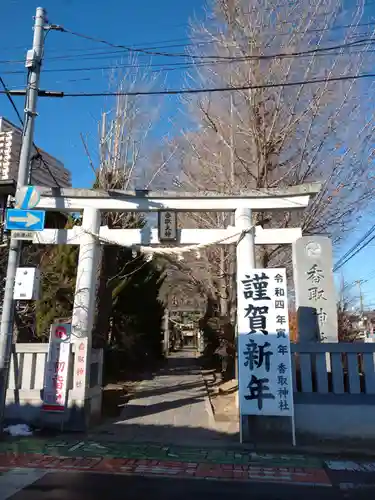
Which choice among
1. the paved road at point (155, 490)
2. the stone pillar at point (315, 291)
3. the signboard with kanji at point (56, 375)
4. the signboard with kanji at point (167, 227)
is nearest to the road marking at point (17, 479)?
the paved road at point (155, 490)

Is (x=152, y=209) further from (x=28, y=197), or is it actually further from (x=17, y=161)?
(x=17, y=161)

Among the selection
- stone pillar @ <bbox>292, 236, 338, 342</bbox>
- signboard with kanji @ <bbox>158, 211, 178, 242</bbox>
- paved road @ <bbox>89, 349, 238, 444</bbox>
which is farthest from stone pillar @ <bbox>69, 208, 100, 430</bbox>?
stone pillar @ <bbox>292, 236, 338, 342</bbox>

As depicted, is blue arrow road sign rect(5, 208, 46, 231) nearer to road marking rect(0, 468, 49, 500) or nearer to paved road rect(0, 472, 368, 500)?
road marking rect(0, 468, 49, 500)

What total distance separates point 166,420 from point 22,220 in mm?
5537

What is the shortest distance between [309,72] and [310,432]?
10.3 meters

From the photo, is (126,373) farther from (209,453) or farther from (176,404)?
(209,453)

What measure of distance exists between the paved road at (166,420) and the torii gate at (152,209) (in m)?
2.58

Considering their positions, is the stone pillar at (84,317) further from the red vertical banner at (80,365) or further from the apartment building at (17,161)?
the apartment building at (17,161)

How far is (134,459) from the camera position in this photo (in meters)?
6.62

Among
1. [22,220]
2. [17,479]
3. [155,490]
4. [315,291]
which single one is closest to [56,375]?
[17,479]

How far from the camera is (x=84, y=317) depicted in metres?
9.11

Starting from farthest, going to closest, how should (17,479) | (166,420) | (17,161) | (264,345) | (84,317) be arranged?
(17,161) → (166,420) → (84,317) → (264,345) → (17,479)

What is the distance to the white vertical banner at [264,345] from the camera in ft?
26.0

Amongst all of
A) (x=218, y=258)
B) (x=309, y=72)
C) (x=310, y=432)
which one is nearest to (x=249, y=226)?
(x=310, y=432)
